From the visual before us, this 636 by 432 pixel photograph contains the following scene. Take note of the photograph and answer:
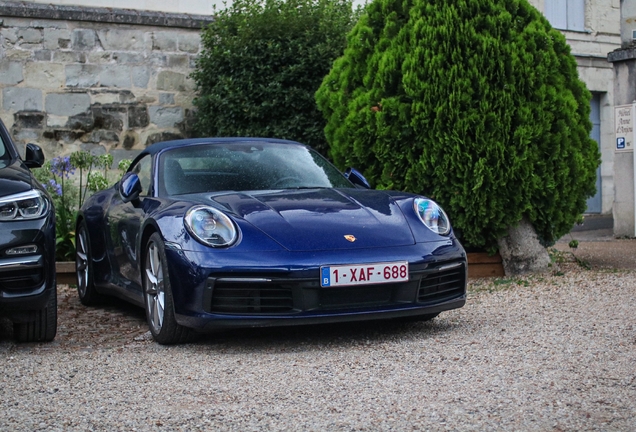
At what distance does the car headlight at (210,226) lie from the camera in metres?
5.21

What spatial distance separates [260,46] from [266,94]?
589 millimetres

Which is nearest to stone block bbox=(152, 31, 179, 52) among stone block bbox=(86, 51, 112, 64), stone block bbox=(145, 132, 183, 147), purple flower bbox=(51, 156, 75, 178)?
stone block bbox=(86, 51, 112, 64)

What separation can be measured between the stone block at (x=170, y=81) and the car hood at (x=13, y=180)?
22.2 feet

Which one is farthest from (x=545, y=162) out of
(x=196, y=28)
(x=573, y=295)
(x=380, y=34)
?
(x=196, y=28)

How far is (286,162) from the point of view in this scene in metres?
6.52

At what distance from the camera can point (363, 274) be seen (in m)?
5.16

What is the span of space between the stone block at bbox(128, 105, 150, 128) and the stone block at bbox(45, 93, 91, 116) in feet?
1.88

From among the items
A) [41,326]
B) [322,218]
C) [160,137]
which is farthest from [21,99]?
[322,218]

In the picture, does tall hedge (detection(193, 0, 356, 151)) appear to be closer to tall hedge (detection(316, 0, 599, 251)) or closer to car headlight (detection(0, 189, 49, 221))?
tall hedge (detection(316, 0, 599, 251))

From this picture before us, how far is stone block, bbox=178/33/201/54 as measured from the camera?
12625mm

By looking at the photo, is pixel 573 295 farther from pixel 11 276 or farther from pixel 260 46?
pixel 260 46

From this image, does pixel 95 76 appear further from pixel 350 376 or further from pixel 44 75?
pixel 350 376

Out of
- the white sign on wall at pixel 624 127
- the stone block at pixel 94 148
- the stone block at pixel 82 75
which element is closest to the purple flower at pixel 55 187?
the stone block at pixel 94 148

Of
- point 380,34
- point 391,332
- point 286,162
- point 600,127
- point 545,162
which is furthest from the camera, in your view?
point 600,127
